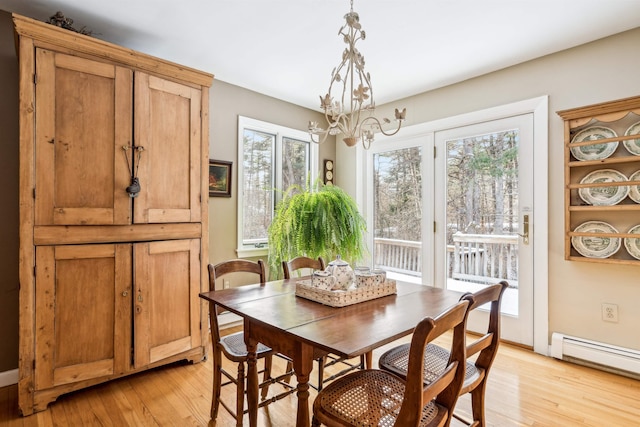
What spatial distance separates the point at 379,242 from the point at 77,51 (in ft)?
10.7

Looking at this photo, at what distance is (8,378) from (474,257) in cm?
373

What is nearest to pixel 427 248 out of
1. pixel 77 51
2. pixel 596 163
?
pixel 596 163

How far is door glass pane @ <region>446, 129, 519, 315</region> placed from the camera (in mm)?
2998

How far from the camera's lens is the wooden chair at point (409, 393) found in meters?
1.00

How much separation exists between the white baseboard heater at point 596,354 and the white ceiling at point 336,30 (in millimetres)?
2116

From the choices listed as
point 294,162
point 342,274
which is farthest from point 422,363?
point 294,162

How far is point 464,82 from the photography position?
3254mm

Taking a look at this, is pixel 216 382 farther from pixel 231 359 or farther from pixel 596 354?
pixel 596 354

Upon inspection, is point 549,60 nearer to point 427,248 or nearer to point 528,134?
point 528,134

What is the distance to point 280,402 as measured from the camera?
6.86 feet

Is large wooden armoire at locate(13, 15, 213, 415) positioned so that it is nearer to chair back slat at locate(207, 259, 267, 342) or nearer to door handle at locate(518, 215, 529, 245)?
chair back slat at locate(207, 259, 267, 342)

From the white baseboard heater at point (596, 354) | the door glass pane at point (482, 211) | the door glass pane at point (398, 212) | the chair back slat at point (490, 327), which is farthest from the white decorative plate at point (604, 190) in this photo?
the chair back slat at point (490, 327)

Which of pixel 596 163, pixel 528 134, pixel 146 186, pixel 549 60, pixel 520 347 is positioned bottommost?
pixel 520 347

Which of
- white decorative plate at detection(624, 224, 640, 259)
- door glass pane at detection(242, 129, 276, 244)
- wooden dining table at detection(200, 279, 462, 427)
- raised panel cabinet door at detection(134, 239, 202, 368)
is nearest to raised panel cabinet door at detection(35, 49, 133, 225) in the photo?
raised panel cabinet door at detection(134, 239, 202, 368)
